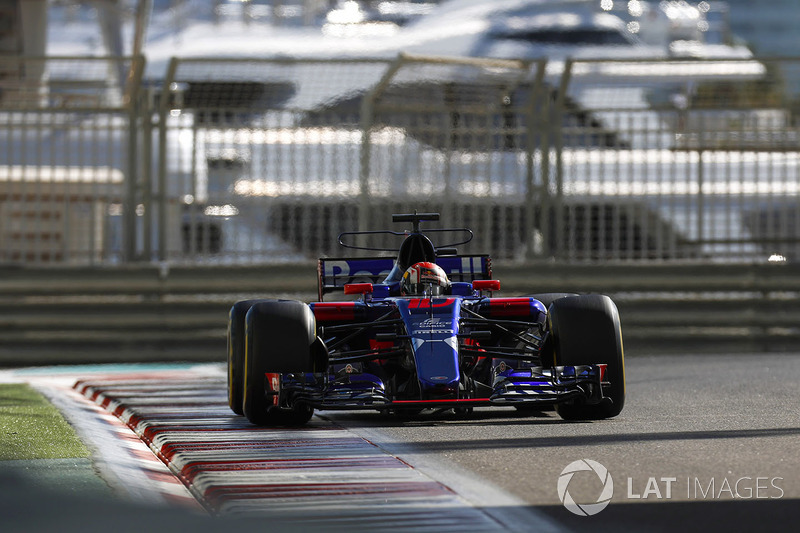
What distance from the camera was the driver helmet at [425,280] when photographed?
8.45 m

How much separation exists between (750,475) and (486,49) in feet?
164

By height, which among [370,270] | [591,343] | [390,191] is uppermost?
[390,191]

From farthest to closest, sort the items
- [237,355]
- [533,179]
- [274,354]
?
[533,179] < [237,355] < [274,354]

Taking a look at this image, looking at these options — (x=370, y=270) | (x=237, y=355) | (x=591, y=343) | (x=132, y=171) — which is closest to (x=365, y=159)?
(x=132, y=171)

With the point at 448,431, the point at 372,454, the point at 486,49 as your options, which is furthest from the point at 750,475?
the point at 486,49

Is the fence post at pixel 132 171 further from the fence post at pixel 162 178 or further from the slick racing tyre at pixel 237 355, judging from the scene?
the slick racing tyre at pixel 237 355

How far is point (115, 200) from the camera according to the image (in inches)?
531

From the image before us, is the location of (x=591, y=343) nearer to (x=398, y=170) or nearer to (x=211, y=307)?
(x=398, y=170)

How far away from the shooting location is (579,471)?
5605mm

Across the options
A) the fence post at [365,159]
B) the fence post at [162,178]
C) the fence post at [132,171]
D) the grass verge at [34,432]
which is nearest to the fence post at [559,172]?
the fence post at [365,159]

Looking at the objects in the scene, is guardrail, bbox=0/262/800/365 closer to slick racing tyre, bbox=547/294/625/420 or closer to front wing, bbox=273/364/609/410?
slick racing tyre, bbox=547/294/625/420

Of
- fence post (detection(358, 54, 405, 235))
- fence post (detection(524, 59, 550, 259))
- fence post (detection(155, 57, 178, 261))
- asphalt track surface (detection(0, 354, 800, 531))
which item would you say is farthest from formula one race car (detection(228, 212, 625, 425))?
fence post (detection(524, 59, 550, 259))

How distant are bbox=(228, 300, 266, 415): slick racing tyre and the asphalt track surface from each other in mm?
233

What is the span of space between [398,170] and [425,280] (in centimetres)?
532
